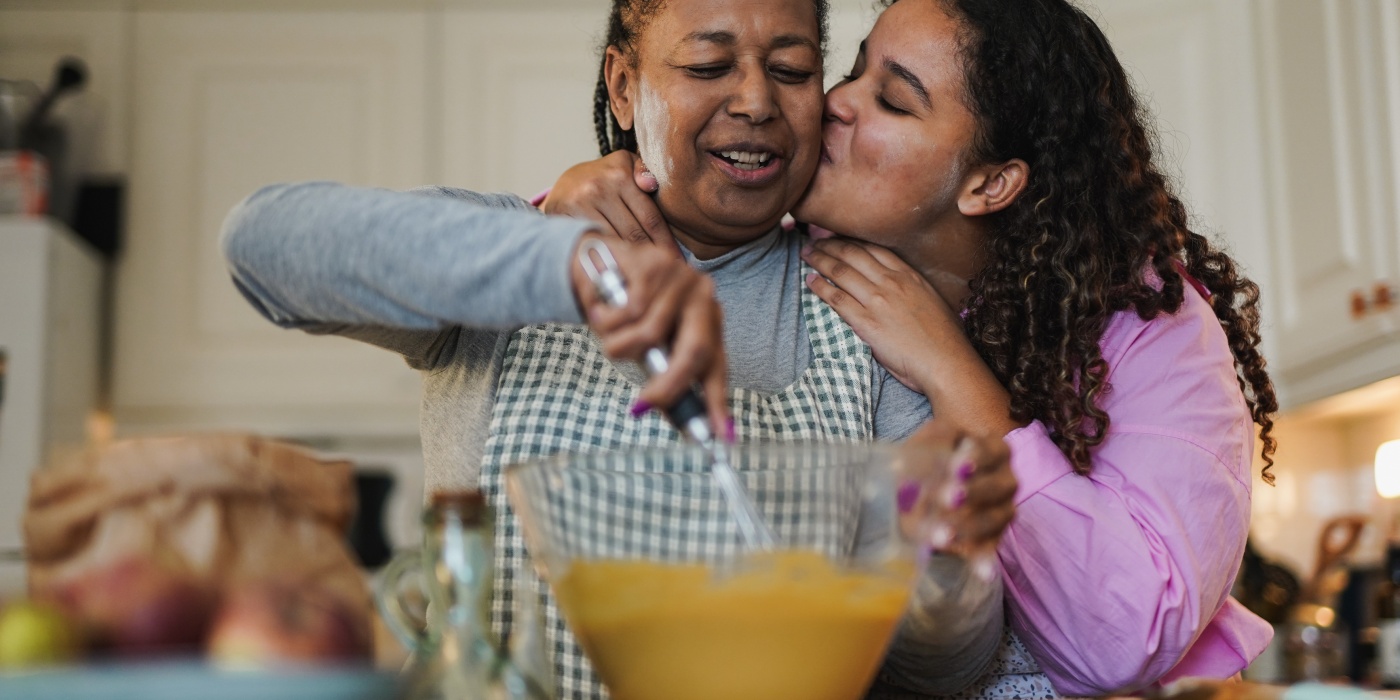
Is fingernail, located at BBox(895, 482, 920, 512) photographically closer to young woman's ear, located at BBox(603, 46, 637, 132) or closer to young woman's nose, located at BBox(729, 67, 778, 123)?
young woman's nose, located at BBox(729, 67, 778, 123)

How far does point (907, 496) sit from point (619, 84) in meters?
0.73

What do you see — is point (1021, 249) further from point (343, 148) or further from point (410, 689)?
point (343, 148)

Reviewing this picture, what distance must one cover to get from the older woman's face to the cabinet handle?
1.32m

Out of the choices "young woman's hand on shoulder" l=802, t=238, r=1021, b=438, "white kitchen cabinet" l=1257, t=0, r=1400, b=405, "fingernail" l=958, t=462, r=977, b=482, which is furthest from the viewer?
"white kitchen cabinet" l=1257, t=0, r=1400, b=405

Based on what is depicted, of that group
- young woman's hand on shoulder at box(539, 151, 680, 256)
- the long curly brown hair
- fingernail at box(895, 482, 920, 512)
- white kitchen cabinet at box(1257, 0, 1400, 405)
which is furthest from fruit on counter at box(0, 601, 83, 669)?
white kitchen cabinet at box(1257, 0, 1400, 405)

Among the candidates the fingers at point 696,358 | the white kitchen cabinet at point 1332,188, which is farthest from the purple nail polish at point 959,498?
the white kitchen cabinet at point 1332,188

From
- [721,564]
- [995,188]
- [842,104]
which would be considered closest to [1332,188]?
[995,188]

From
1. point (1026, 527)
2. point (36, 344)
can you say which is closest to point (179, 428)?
point (36, 344)

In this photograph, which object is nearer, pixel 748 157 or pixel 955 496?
pixel 955 496

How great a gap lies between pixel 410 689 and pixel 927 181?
2.84 feet

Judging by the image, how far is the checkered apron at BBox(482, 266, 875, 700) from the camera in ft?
3.15

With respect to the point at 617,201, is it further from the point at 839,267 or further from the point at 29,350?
the point at 29,350

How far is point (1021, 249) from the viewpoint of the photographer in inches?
48.9

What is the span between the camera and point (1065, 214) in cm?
123
